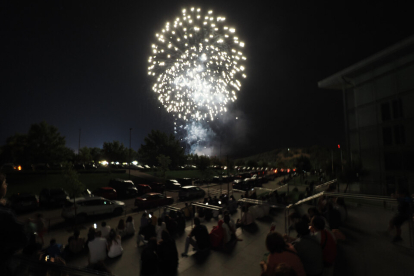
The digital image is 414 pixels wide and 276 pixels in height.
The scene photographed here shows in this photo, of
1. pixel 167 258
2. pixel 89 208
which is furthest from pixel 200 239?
pixel 89 208

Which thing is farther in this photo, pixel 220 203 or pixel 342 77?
pixel 342 77

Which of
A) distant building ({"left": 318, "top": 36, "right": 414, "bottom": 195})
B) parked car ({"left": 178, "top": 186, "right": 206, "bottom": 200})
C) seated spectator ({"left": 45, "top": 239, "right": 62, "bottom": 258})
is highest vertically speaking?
distant building ({"left": 318, "top": 36, "right": 414, "bottom": 195})

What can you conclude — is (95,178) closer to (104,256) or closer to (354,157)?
(104,256)

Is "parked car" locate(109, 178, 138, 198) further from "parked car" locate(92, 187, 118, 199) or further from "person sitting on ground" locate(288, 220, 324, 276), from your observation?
"person sitting on ground" locate(288, 220, 324, 276)

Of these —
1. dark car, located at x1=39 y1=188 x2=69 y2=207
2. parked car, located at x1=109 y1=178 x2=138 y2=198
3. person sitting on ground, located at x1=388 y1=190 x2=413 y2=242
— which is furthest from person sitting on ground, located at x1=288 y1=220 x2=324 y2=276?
parked car, located at x1=109 y1=178 x2=138 y2=198

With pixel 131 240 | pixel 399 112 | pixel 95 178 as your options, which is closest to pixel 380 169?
pixel 399 112

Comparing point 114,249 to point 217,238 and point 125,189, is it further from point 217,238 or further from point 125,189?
point 125,189

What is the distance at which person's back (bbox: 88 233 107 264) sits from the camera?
628cm

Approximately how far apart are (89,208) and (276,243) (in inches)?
561

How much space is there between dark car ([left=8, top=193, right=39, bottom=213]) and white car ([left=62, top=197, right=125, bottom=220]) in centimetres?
340

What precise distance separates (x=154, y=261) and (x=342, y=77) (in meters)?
25.9

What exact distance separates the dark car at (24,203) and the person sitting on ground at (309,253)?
61.6ft

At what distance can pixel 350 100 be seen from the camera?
2455 centimetres

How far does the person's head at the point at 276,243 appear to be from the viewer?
9.97 feet
